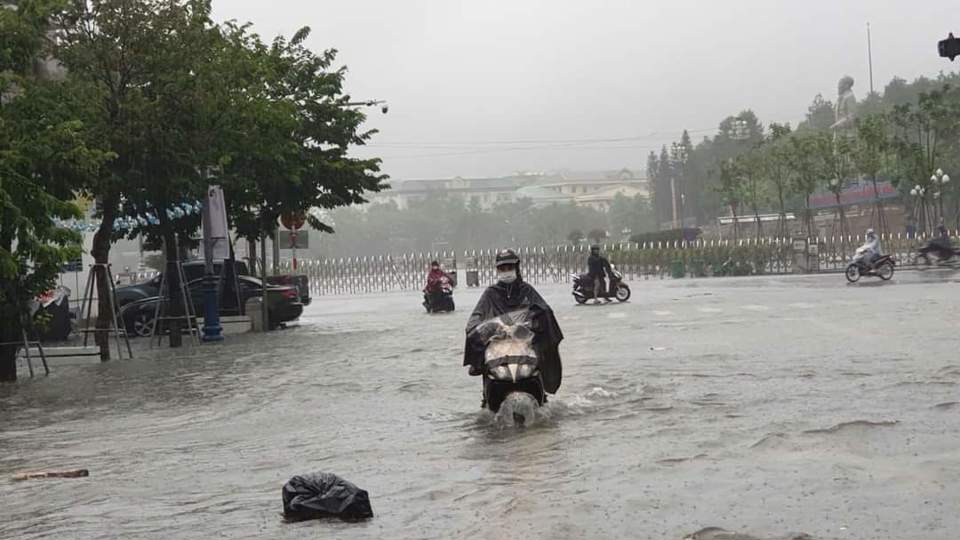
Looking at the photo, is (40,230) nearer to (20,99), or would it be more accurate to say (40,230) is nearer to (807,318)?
(20,99)

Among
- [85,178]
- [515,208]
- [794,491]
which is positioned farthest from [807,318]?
[515,208]

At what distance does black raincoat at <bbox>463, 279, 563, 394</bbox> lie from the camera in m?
12.0

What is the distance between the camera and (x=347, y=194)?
3697 cm

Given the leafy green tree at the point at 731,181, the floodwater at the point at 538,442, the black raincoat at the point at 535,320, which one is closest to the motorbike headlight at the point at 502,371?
the black raincoat at the point at 535,320

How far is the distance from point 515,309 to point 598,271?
24.1 m

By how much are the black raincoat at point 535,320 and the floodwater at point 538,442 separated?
39 cm

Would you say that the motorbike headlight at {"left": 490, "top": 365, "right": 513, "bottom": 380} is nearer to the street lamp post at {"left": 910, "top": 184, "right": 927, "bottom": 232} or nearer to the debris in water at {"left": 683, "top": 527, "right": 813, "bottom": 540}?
the debris in water at {"left": 683, "top": 527, "right": 813, "bottom": 540}

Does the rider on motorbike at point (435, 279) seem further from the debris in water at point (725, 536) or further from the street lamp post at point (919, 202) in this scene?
the street lamp post at point (919, 202)

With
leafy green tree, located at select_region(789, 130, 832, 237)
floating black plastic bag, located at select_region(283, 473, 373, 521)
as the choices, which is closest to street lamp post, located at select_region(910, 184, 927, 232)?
leafy green tree, located at select_region(789, 130, 832, 237)

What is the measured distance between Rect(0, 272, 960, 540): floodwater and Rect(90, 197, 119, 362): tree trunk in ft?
6.50

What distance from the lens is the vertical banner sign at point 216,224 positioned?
27.8 m

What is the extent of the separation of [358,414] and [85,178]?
28.2ft

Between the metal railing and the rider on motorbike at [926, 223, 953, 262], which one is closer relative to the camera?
the rider on motorbike at [926, 223, 953, 262]

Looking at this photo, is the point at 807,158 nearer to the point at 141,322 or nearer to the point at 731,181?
the point at 731,181
